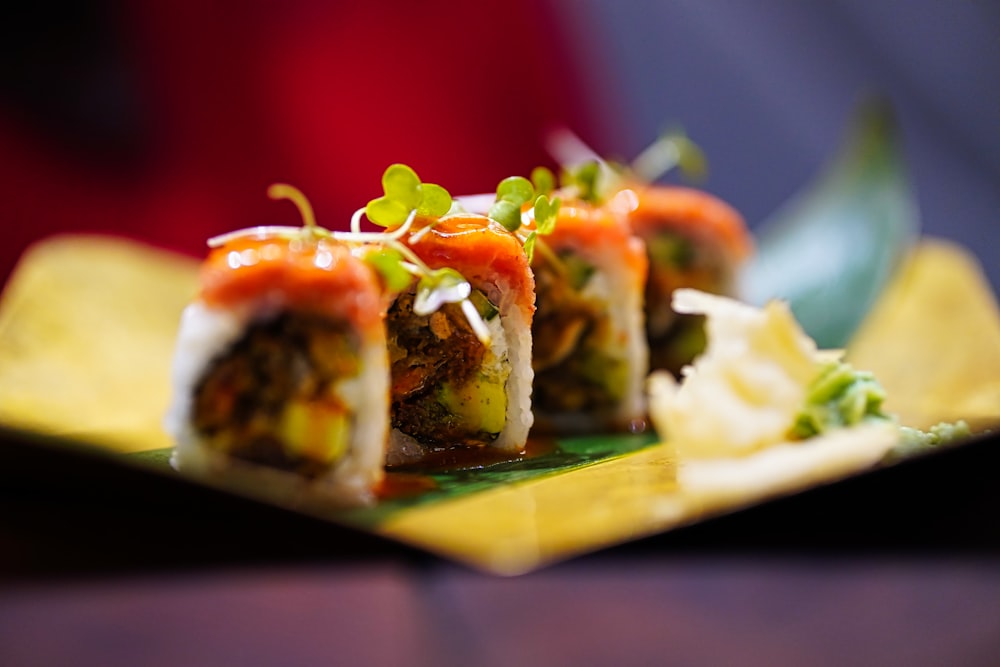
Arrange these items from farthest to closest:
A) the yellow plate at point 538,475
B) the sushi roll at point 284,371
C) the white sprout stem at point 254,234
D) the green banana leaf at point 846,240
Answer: the green banana leaf at point 846,240 < the white sprout stem at point 254,234 < the sushi roll at point 284,371 < the yellow plate at point 538,475

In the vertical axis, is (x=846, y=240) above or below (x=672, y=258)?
above

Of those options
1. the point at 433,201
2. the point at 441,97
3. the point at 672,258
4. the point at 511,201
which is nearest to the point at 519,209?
the point at 511,201

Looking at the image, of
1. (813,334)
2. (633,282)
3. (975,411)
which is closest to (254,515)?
(633,282)

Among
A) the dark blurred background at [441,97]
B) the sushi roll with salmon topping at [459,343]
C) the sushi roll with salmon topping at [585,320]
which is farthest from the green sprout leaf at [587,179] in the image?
the dark blurred background at [441,97]

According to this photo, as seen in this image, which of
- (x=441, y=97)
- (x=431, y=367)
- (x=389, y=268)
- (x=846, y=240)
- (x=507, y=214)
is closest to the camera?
(x=389, y=268)

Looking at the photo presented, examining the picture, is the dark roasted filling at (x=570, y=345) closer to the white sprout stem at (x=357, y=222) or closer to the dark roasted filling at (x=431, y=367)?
the dark roasted filling at (x=431, y=367)

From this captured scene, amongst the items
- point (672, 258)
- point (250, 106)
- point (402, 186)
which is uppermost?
point (250, 106)

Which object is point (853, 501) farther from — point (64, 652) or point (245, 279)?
point (64, 652)

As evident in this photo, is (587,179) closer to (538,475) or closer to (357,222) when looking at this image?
(357,222)
